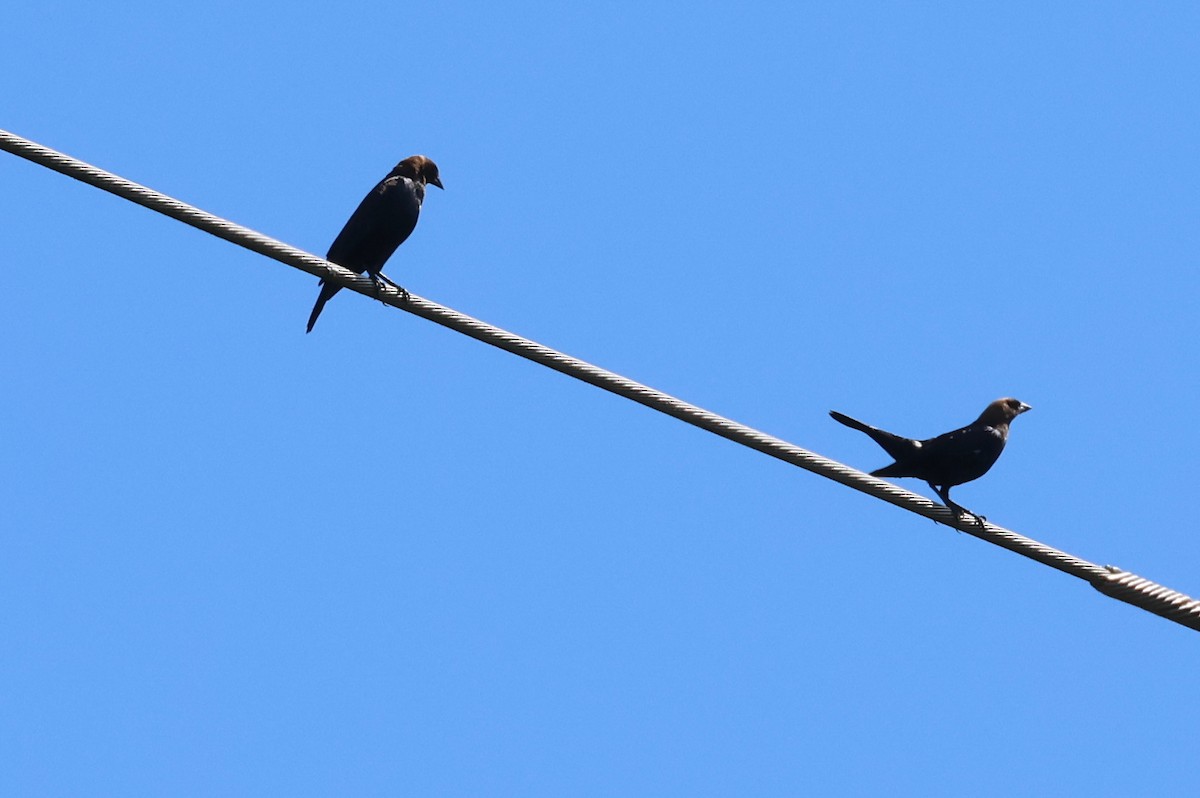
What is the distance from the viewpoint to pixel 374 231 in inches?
317

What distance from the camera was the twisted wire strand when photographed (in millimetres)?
4828

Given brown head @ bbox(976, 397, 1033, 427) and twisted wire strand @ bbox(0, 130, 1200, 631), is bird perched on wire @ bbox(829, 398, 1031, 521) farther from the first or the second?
twisted wire strand @ bbox(0, 130, 1200, 631)

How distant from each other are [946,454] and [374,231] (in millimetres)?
3013

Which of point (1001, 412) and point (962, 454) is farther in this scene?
point (1001, 412)

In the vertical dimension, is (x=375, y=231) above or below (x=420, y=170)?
below

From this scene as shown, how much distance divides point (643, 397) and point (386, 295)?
3.53ft

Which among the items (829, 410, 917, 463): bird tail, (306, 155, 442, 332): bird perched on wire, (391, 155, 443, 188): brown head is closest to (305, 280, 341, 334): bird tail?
(306, 155, 442, 332): bird perched on wire

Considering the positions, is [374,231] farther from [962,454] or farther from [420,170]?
[962,454]

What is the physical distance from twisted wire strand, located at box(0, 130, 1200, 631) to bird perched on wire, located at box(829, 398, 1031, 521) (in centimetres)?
225

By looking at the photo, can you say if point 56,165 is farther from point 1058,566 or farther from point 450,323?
point 1058,566

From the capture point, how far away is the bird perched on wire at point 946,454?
301 inches

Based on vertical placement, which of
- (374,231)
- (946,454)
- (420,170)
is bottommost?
(374,231)

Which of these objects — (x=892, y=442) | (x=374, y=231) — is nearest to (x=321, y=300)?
(x=374, y=231)

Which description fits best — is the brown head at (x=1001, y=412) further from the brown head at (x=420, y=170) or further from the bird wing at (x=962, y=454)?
the brown head at (x=420, y=170)
